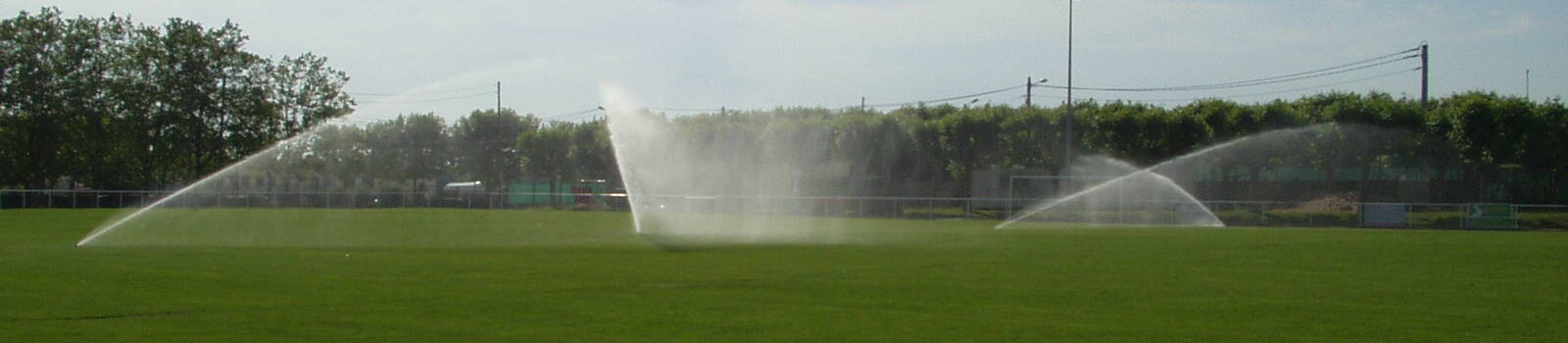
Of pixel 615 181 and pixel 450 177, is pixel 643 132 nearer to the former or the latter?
pixel 615 181

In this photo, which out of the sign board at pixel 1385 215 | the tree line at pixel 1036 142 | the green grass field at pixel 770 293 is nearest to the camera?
the green grass field at pixel 770 293

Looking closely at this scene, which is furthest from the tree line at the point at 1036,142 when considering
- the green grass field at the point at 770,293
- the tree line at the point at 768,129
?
the green grass field at the point at 770,293

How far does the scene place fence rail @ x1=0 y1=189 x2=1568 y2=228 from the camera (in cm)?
4728

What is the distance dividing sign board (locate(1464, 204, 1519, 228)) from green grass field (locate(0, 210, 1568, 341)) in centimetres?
2071

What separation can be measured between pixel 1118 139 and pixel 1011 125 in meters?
5.91

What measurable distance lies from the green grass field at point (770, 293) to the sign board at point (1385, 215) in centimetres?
2088

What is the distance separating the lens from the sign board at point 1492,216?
150ft

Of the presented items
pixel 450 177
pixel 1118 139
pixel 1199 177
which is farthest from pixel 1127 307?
pixel 450 177

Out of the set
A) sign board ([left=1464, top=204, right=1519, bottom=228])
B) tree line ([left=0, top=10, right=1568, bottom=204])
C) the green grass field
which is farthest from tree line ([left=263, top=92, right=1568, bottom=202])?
the green grass field

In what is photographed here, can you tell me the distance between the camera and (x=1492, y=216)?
45.9 meters

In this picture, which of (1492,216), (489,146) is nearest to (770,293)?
(1492,216)

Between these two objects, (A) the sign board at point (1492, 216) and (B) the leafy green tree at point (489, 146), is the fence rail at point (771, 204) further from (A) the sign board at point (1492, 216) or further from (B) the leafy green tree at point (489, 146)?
(B) the leafy green tree at point (489, 146)

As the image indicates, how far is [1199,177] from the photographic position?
6975cm

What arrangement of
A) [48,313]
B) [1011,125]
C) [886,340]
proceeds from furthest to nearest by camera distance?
[1011,125] < [48,313] < [886,340]
